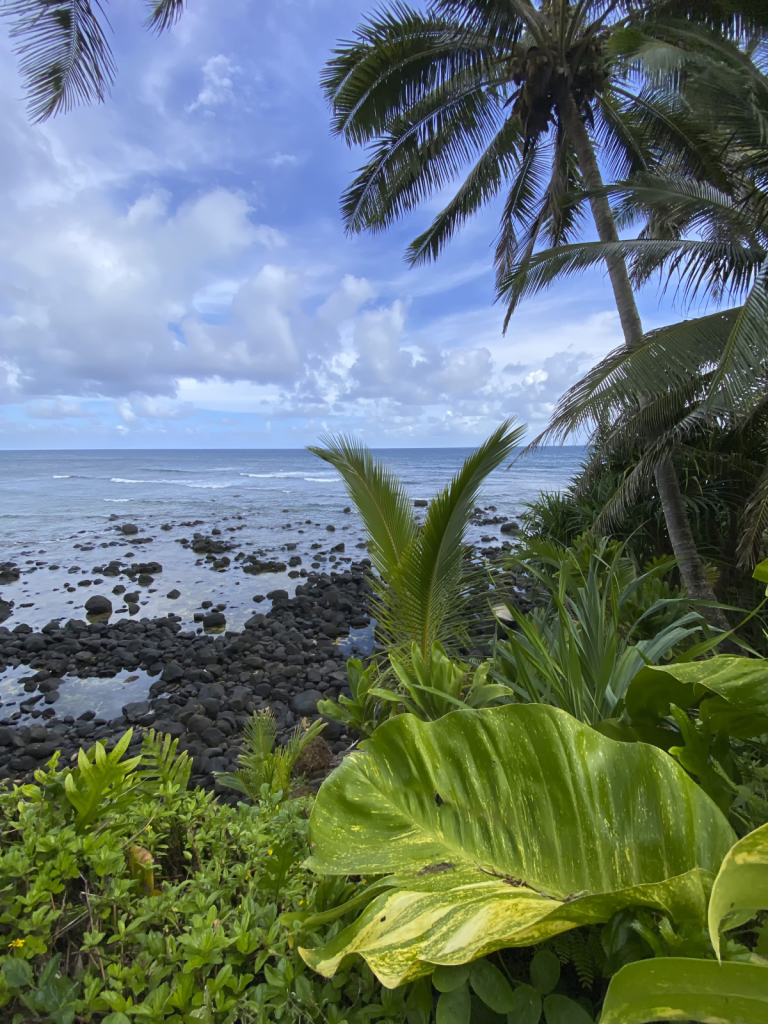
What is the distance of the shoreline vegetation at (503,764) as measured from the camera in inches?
32.8

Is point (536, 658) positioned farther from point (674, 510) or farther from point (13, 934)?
point (674, 510)

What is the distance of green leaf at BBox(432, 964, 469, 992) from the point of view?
0.80 metres

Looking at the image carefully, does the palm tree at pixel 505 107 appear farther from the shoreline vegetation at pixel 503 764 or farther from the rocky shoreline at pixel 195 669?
the rocky shoreline at pixel 195 669

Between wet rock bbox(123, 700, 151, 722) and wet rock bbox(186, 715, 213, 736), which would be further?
wet rock bbox(123, 700, 151, 722)

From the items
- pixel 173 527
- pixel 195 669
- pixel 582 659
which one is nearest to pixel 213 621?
pixel 195 669

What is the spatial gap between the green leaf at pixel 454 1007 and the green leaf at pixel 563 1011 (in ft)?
0.40

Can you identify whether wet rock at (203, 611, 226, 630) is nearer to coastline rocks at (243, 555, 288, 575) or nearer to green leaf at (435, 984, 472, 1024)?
coastline rocks at (243, 555, 288, 575)

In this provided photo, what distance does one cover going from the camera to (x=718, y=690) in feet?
3.40

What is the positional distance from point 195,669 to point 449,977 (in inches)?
299

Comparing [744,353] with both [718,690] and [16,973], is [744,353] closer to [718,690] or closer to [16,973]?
[718,690]

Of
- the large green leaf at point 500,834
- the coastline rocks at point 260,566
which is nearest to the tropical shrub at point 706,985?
the large green leaf at point 500,834

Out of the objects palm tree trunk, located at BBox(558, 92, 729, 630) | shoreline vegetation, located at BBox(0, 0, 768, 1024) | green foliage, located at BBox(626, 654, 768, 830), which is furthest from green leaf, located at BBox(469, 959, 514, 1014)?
palm tree trunk, located at BBox(558, 92, 729, 630)

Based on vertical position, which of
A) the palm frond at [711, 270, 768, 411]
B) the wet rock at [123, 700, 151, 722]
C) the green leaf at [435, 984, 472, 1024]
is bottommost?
the wet rock at [123, 700, 151, 722]

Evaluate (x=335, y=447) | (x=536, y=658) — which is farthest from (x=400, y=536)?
(x=536, y=658)
